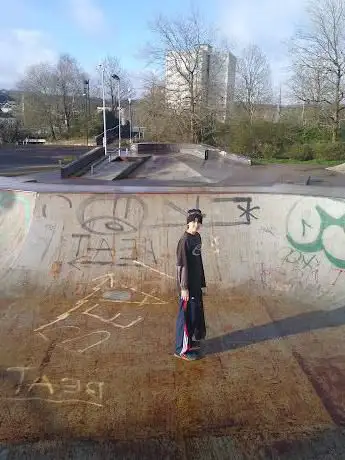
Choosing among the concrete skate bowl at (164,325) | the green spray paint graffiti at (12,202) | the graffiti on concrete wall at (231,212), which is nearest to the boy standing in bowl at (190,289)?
the concrete skate bowl at (164,325)

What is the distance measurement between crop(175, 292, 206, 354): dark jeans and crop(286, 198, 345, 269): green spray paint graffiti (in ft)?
7.84

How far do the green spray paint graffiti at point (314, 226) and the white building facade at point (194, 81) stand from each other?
29300 millimetres

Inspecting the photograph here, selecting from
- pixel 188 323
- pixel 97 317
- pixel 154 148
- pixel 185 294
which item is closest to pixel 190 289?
pixel 185 294

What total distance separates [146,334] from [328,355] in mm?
1910

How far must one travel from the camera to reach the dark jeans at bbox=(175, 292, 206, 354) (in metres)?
4.09

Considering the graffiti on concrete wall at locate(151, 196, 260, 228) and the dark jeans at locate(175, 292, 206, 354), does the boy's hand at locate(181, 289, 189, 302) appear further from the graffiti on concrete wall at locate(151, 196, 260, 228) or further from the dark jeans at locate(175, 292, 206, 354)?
the graffiti on concrete wall at locate(151, 196, 260, 228)

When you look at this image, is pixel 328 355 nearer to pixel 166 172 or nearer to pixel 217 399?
pixel 217 399

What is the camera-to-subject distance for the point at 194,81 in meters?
35.0

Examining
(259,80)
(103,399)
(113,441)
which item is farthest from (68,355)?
(259,80)

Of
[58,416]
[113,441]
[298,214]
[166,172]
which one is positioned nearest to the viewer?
[113,441]

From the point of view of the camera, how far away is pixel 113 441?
3.01 m

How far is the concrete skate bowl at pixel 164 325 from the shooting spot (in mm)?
3137

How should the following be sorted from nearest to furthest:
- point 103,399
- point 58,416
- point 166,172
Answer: point 58,416, point 103,399, point 166,172

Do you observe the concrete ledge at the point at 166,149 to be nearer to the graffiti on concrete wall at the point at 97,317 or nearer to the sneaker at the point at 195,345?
the graffiti on concrete wall at the point at 97,317
